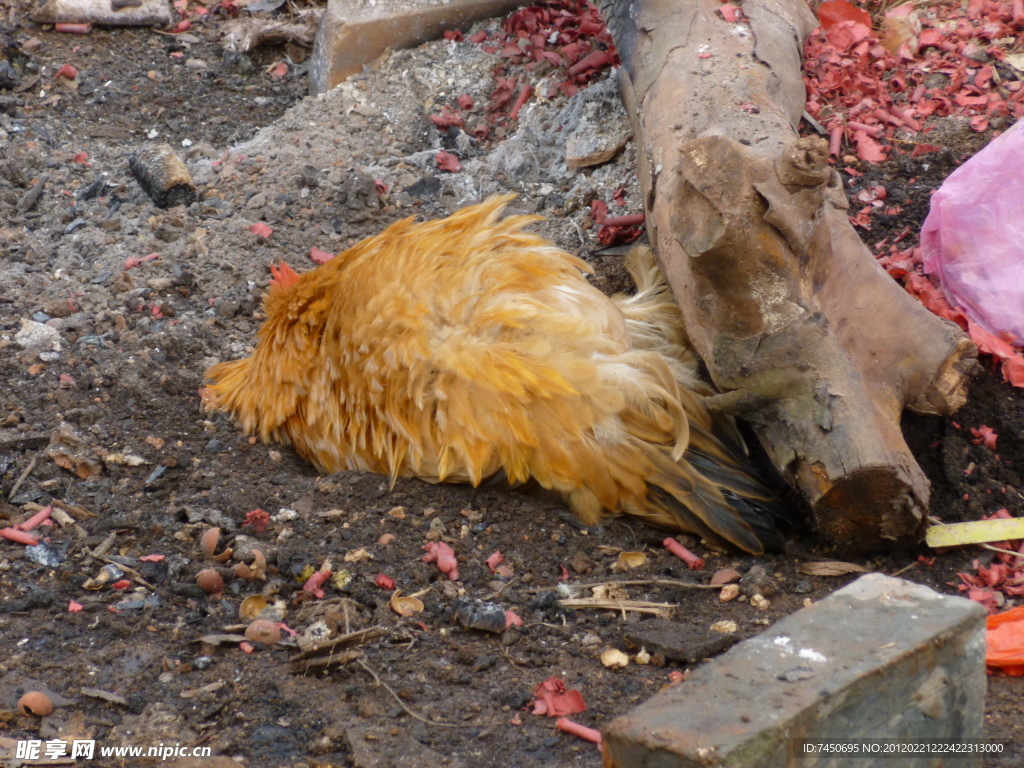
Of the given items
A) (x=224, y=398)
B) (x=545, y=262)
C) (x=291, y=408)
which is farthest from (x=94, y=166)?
(x=545, y=262)

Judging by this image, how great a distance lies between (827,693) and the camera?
5.27ft

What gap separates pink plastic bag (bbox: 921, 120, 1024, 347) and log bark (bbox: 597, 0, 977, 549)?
0.39m

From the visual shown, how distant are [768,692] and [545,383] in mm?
1257

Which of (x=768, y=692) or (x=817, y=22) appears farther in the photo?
(x=817, y=22)

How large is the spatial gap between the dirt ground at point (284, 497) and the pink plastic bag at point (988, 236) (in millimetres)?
287

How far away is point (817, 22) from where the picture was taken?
13.7 feet

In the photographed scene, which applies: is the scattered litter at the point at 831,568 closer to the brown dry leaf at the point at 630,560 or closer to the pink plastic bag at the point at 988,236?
the brown dry leaf at the point at 630,560

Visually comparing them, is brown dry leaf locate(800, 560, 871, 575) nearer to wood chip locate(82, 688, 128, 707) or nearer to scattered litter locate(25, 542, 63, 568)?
wood chip locate(82, 688, 128, 707)

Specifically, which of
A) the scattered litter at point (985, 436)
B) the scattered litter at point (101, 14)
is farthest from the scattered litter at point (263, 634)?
the scattered litter at point (101, 14)

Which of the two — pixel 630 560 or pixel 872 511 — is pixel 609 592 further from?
pixel 872 511

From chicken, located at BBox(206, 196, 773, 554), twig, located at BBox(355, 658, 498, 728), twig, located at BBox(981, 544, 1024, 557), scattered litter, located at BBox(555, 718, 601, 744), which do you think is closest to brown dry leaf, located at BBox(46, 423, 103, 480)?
chicken, located at BBox(206, 196, 773, 554)

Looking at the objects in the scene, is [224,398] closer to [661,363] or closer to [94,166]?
[661,363]

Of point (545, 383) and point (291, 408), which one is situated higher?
point (545, 383)

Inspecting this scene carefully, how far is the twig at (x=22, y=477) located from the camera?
2967 mm
